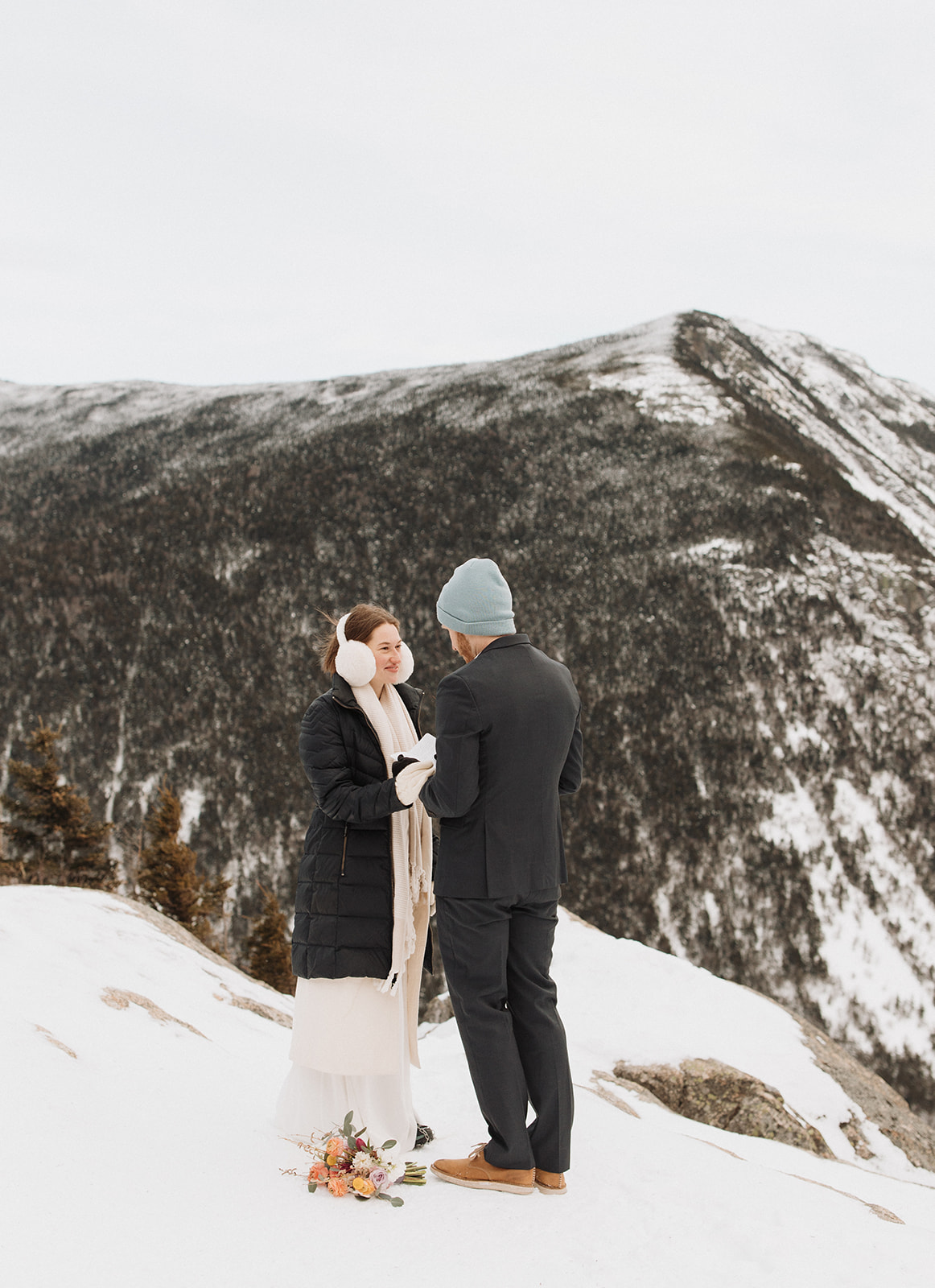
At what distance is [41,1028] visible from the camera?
16.3ft

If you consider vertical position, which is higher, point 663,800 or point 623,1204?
point 623,1204

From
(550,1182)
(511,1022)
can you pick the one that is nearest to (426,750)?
(511,1022)

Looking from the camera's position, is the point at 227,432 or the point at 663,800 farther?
the point at 227,432

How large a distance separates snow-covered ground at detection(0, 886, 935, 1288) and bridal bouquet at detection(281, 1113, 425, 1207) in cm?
6

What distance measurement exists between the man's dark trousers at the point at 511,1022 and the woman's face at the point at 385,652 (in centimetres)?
121

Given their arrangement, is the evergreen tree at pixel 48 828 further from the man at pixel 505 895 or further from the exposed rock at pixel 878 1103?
the man at pixel 505 895

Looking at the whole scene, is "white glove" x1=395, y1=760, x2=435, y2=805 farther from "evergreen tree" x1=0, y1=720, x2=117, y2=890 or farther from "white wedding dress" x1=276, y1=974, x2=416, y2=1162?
"evergreen tree" x1=0, y1=720, x2=117, y2=890

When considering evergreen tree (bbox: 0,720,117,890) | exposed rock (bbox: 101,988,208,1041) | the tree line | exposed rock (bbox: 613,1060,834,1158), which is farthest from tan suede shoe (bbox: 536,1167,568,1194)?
evergreen tree (bbox: 0,720,117,890)

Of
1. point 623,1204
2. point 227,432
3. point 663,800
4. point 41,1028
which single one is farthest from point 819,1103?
point 227,432

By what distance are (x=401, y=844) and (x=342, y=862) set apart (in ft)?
1.02

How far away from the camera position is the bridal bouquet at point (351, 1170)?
143 inches

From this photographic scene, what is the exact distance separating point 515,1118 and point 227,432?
5673 centimetres

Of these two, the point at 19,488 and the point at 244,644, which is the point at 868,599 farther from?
the point at 19,488

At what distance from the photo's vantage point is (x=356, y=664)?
4.26 meters
